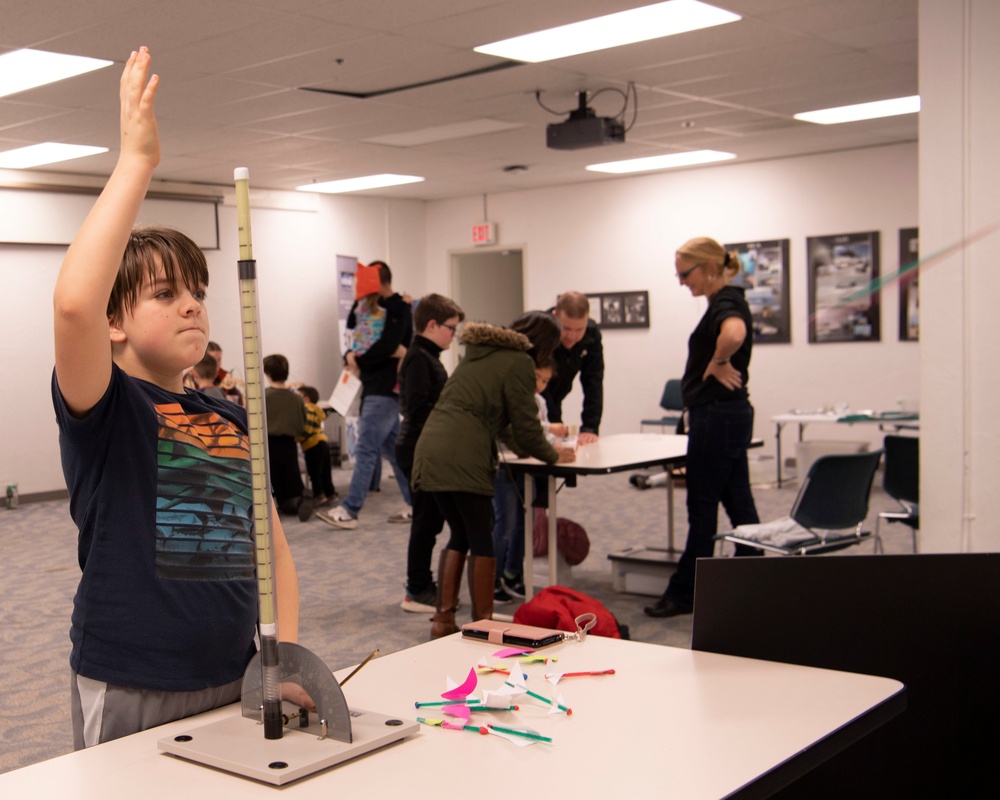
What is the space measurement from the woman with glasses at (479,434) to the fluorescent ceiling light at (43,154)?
4.69 metres

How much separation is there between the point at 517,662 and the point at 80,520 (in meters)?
0.71

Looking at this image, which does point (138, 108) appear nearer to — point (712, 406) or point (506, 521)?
point (712, 406)

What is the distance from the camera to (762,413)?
385 inches

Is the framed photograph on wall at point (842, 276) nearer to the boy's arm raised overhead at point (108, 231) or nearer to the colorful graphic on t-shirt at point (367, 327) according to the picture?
the colorful graphic on t-shirt at point (367, 327)

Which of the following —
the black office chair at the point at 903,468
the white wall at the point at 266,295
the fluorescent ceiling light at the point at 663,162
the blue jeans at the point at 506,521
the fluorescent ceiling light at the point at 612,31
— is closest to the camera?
the fluorescent ceiling light at the point at 612,31

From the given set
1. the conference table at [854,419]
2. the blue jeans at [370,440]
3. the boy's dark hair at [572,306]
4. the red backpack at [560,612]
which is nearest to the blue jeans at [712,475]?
the boy's dark hair at [572,306]

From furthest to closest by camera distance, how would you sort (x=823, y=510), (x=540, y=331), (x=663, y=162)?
(x=663, y=162) < (x=540, y=331) < (x=823, y=510)

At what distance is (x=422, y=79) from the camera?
6020mm

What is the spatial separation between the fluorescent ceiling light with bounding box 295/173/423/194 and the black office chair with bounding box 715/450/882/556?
628cm

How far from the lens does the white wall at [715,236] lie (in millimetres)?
8992

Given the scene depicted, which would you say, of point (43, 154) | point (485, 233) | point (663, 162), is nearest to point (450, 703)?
point (43, 154)

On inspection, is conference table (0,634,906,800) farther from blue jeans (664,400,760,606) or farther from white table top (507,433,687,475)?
blue jeans (664,400,760,606)

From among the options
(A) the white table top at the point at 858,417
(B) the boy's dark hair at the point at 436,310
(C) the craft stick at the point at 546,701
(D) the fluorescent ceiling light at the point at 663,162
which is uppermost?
(D) the fluorescent ceiling light at the point at 663,162

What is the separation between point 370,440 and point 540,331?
3006 mm
